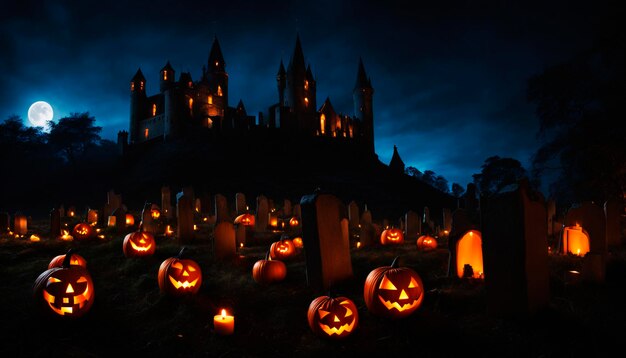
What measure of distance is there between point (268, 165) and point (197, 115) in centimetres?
1996

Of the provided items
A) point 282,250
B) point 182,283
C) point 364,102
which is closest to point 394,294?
point 182,283

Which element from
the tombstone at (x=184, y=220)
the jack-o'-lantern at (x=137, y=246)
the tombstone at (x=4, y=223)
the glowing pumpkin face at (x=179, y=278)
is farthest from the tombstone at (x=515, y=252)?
the tombstone at (x=4, y=223)

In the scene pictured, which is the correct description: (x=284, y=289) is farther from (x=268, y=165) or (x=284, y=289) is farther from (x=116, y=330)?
(x=268, y=165)

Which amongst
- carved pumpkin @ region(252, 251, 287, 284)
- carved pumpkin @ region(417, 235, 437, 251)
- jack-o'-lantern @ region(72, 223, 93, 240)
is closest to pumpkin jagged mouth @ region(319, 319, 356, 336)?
carved pumpkin @ region(252, 251, 287, 284)

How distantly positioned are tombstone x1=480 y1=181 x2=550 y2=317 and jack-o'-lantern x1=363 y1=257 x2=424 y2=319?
1004mm

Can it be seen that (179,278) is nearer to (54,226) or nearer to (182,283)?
(182,283)

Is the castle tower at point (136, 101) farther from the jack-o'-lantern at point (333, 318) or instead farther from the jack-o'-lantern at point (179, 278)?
the jack-o'-lantern at point (333, 318)

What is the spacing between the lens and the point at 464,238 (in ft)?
21.3

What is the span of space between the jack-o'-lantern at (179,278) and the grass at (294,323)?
172 millimetres

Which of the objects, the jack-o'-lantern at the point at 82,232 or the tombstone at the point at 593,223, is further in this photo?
the jack-o'-lantern at the point at 82,232

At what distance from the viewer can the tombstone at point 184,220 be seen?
1097cm

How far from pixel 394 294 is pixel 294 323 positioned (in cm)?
153

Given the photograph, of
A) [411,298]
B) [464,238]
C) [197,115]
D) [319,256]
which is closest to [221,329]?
[319,256]

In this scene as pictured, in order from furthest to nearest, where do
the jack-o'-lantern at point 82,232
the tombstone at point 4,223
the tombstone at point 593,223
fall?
the tombstone at point 4,223 → the jack-o'-lantern at point 82,232 → the tombstone at point 593,223
